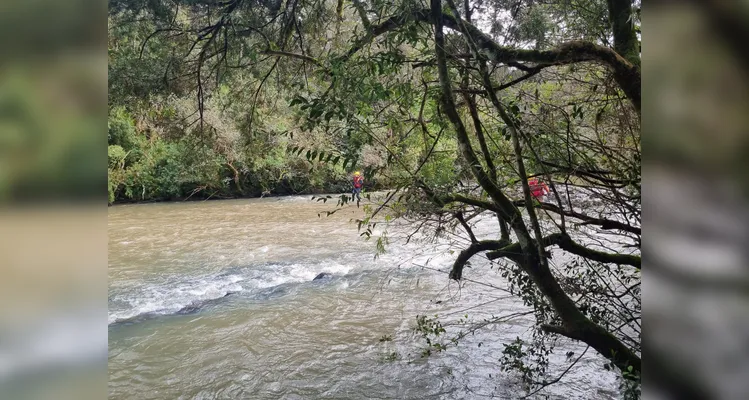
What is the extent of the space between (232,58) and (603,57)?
336cm

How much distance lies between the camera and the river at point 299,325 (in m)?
4.99

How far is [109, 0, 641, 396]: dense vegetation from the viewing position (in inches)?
114

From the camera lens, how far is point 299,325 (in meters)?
6.79

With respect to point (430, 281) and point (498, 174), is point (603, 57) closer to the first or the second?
point (498, 174)
